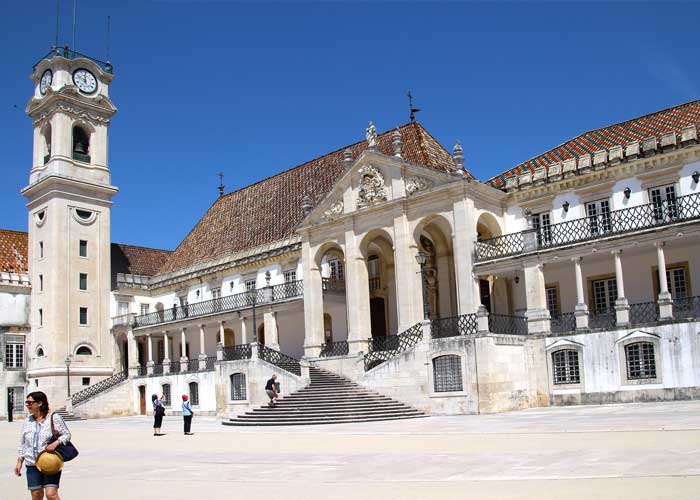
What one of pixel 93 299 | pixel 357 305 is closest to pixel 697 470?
pixel 357 305

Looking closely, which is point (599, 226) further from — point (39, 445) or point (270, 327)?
point (39, 445)

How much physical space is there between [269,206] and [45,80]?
15930 mm

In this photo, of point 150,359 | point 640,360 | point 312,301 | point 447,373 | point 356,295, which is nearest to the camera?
point 640,360

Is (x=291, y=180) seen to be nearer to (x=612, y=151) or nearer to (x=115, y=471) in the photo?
(x=612, y=151)

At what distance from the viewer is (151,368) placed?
4009cm

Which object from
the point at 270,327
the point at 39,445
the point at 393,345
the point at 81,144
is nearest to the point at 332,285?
the point at 270,327

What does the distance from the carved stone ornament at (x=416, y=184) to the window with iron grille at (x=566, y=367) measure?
7.90 m

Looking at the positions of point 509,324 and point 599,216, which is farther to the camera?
point 509,324

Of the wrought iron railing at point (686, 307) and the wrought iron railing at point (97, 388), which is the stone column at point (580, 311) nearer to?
the wrought iron railing at point (686, 307)

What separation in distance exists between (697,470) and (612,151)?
771 inches

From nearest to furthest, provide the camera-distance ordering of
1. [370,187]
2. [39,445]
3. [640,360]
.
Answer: [39,445] < [640,360] < [370,187]

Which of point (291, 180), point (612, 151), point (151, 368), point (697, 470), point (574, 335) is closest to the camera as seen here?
point (697, 470)

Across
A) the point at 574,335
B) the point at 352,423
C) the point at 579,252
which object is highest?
the point at 579,252

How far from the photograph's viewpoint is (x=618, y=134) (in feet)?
96.0
